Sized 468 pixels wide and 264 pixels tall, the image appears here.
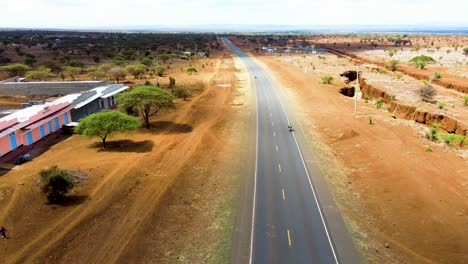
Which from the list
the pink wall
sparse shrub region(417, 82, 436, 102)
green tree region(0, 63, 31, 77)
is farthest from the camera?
green tree region(0, 63, 31, 77)

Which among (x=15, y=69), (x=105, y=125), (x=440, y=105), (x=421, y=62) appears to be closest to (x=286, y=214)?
(x=105, y=125)

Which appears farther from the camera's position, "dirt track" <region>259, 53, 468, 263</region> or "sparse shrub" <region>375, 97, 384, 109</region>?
"sparse shrub" <region>375, 97, 384, 109</region>

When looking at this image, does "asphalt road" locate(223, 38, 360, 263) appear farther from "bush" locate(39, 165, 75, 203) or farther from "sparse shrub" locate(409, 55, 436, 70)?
"sparse shrub" locate(409, 55, 436, 70)

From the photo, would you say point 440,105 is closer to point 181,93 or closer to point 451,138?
point 451,138

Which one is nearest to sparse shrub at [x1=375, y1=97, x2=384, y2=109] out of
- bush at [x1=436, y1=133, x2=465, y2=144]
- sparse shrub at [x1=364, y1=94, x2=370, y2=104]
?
sparse shrub at [x1=364, y1=94, x2=370, y2=104]

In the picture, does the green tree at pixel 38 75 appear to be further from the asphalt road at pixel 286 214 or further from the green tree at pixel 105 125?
the asphalt road at pixel 286 214
